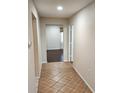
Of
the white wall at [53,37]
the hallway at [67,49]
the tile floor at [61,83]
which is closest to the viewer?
the hallway at [67,49]

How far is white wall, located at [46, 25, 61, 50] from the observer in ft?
35.6

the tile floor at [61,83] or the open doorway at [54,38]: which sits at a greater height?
the open doorway at [54,38]

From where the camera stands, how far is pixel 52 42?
36.7 feet

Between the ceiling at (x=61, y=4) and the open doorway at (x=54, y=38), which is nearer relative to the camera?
the ceiling at (x=61, y=4)

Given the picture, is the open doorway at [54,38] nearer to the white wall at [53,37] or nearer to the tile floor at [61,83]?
the white wall at [53,37]

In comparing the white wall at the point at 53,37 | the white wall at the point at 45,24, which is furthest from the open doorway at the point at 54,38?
the white wall at the point at 45,24

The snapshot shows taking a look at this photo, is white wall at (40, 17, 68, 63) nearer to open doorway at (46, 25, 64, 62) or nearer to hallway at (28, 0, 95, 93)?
hallway at (28, 0, 95, 93)

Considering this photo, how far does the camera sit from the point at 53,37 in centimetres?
1109

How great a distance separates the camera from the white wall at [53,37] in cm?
1084

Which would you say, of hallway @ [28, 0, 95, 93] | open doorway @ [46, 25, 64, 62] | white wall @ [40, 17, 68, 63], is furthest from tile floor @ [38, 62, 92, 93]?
open doorway @ [46, 25, 64, 62]
